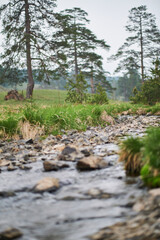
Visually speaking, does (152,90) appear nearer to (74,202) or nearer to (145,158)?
(145,158)

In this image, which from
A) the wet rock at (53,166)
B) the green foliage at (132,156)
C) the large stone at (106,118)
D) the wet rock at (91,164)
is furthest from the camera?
the large stone at (106,118)

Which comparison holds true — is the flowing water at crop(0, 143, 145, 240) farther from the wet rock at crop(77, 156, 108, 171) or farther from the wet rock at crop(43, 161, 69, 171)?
the wet rock at crop(43, 161, 69, 171)

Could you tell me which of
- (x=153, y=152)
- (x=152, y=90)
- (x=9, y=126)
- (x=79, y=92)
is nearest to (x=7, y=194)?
(x=153, y=152)

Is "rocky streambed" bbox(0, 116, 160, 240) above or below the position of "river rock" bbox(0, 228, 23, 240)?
above

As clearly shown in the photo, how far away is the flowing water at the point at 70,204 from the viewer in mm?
2138

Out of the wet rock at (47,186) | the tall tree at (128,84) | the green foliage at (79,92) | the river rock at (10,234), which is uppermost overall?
the tall tree at (128,84)

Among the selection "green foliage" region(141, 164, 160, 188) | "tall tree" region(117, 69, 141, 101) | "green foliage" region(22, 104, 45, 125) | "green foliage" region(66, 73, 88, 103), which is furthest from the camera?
"tall tree" region(117, 69, 141, 101)

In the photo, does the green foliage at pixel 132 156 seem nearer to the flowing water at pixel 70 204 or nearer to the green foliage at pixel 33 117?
the flowing water at pixel 70 204

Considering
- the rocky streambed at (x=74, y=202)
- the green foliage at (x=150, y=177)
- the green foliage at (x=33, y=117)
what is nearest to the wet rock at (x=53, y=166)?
the rocky streambed at (x=74, y=202)

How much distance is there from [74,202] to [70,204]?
6cm

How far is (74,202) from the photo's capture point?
263cm

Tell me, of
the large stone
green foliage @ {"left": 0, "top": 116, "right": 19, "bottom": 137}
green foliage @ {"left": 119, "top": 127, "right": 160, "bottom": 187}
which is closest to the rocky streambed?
green foliage @ {"left": 119, "top": 127, "right": 160, "bottom": 187}

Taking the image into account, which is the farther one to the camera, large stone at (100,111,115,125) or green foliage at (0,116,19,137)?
large stone at (100,111,115,125)

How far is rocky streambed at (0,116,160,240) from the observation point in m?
2.06
